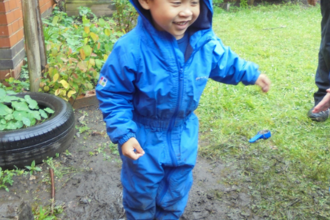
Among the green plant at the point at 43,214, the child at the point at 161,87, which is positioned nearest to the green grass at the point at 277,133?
the child at the point at 161,87

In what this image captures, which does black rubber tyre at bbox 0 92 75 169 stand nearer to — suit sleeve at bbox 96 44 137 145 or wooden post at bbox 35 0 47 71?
wooden post at bbox 35 0 47 71

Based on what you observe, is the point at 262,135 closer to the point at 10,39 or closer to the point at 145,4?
the point at 145,4

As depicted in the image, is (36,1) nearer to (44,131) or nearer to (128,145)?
(44,131)

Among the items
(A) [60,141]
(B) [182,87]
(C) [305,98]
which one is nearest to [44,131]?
(A) [60,141]

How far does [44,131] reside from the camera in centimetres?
274

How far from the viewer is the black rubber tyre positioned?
2633 millimetres

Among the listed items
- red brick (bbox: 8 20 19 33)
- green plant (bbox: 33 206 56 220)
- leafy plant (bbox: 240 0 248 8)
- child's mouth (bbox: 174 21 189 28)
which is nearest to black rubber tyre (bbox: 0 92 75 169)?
green plant (bbox: 33 206 56 220)

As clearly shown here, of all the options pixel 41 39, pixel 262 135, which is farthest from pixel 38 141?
pixel 262 135

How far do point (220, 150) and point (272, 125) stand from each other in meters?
0.80

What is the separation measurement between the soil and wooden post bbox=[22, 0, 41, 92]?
0.88 meters

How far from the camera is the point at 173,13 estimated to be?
1577 millimetres

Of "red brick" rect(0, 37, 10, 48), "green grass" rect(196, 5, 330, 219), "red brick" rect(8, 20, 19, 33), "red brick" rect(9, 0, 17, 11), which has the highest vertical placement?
"red brick" rect(9, 0, 17, 11)

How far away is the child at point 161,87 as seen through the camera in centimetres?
165

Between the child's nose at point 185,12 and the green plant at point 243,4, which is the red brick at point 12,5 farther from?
the green plant at point 243,4
